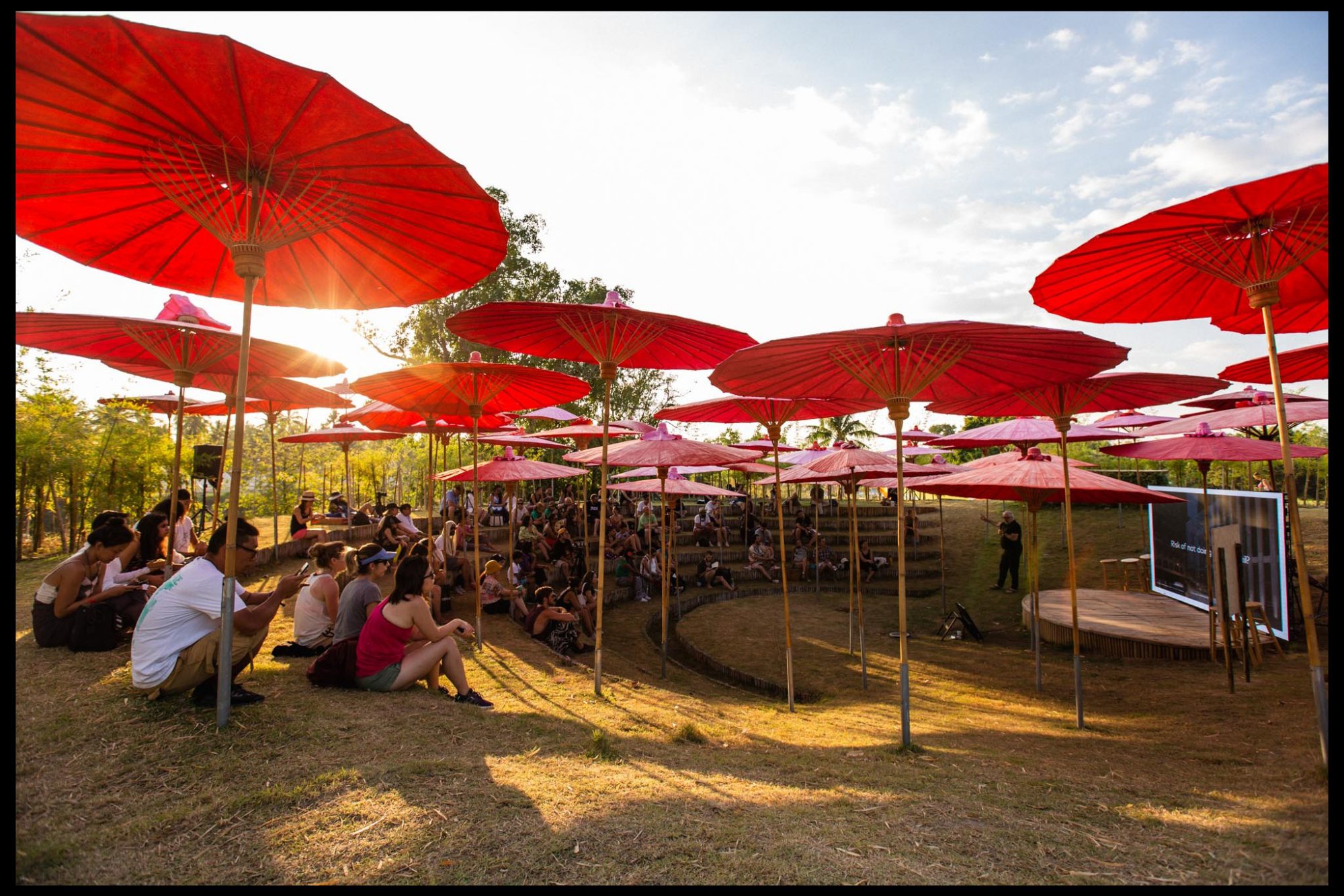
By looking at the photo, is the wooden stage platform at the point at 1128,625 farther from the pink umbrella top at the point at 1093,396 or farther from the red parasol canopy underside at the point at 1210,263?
the red parasol canopy underside at the point at 1210,263

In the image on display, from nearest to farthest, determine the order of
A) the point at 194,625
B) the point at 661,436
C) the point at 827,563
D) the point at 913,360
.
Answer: the point at 194,625
the point at 913,360
the point at 661,436
the point at 827,563

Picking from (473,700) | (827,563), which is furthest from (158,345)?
(827,563)

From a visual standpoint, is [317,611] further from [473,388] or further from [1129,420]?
[1129,420]

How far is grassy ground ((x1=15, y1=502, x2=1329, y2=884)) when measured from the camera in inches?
102

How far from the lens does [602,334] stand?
595 cm

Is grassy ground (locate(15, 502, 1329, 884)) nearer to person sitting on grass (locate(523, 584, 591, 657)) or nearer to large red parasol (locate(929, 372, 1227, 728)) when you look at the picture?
large red parasol (locate(929, 372, 1227, 728))

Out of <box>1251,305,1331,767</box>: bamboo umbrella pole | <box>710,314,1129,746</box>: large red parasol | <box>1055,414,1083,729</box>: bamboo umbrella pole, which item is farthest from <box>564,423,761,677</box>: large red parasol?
<box>1251,305,1331,767</box>: bamboo umbrella pole

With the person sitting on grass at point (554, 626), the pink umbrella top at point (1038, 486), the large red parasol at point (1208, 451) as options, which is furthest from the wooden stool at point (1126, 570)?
the person sitting on grass at point (554, 626)

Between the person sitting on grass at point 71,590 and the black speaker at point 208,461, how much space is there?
186cm

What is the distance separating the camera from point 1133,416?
1691cm

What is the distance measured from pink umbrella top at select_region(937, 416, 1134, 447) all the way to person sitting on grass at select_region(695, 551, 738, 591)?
6080 mm

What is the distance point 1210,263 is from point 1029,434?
709cm

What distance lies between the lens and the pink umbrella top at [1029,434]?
33.4 feet

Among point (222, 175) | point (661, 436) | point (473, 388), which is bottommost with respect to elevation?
point (661, 436)
